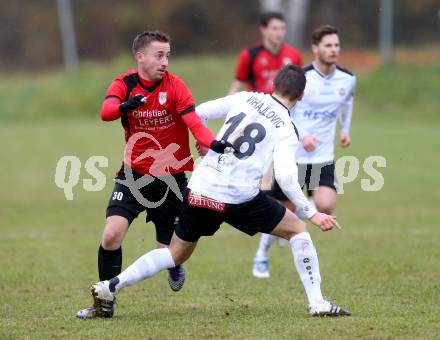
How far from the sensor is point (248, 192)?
614 cm

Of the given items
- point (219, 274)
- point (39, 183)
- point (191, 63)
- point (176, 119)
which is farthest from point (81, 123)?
point (176, 119)

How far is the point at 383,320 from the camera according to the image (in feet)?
20.0

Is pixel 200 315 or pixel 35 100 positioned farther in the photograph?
pixel 35 100

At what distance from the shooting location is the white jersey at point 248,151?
609 cm

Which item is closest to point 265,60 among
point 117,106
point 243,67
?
point 243,67

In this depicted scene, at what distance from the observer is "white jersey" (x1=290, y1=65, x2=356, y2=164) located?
344 inches

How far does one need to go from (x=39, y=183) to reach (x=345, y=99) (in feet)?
31.7

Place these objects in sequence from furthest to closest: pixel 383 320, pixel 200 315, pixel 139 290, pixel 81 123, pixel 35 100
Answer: pixel 35 100 < pixel 81 123 < pixel 139 290 < pixel 200 315 < pixel 383 320

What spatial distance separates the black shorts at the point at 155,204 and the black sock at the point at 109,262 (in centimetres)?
28

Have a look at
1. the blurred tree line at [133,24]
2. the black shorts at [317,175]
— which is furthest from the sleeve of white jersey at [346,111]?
the blurred tree line at [133,24]

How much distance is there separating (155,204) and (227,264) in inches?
102

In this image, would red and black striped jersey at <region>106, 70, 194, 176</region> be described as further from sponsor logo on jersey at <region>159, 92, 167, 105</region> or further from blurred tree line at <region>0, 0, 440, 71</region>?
blurred tree line at <region>0, 0, 440, 71</region>

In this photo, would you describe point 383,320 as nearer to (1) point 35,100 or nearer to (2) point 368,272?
(2) point 368,272

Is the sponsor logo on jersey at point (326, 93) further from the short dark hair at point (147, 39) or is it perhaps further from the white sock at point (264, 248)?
the short dark hair at point (147, 39)
